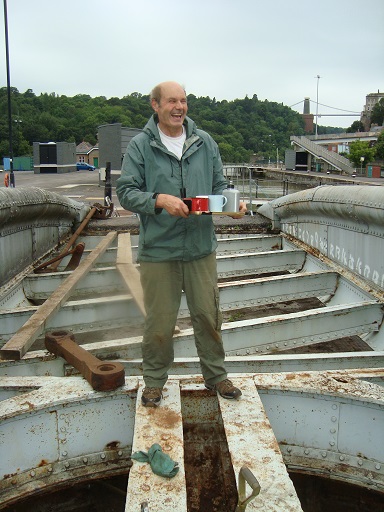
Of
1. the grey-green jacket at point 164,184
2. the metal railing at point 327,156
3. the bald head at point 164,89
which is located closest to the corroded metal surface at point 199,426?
the grey-green jacket at point 164,184

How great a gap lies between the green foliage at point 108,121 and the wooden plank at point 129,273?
67.8 m

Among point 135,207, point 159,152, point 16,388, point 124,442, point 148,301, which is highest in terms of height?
point 159,152

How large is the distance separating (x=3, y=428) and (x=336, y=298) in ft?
14.9

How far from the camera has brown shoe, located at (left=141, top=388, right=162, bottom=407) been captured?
3029mm

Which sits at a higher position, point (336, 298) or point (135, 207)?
point (135, 207)

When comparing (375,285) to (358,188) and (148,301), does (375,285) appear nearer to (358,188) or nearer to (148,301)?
(358,188)

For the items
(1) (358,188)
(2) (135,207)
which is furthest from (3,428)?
(1) (358,188)

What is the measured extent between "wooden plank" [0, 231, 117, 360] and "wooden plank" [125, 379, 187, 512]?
3.74ft

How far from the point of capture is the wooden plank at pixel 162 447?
90.2 inches

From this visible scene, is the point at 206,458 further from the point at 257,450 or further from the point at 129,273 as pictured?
the point at 129,273

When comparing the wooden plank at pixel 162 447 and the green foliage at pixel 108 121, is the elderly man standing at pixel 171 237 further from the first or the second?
the green foliage at pixel 108 121

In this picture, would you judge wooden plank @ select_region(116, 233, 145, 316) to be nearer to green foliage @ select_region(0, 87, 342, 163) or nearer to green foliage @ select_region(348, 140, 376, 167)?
green foliage @ select_region(0, 87, 342, 163)

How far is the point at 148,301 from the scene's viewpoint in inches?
126

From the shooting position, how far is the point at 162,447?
8.71ft
